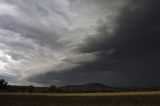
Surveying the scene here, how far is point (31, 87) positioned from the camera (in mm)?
152000

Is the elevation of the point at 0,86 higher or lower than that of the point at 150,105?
higher

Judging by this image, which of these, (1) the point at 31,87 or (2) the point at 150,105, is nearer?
(2) the point at 150,105

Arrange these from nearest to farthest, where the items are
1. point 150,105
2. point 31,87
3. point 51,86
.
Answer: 1. point 150,105
2. point 31,87
3. point 51,86

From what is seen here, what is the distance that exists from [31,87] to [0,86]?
63.2ft

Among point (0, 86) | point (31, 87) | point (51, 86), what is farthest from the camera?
point (51, 86)

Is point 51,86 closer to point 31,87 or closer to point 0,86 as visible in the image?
point 31,87

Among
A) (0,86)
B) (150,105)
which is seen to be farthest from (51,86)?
(150,105)

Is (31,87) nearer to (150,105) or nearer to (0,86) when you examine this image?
(0,86)

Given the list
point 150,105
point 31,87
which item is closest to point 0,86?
point 31,87

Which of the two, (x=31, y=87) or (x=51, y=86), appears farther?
(x=51, y=86)

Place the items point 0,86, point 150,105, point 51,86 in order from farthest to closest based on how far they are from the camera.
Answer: point 51,86 → point 0,86 → point 150,105

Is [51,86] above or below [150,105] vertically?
above

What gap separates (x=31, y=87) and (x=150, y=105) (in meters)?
111

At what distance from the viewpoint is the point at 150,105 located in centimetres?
4775
